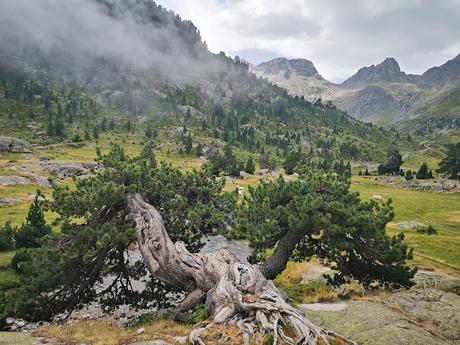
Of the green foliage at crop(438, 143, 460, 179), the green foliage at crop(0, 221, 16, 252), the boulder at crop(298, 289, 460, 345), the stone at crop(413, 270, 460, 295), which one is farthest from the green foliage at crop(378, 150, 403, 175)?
the green foliage at crop(0, 221, 16, 252)

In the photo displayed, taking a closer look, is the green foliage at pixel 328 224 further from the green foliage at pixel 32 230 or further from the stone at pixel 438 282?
the green foliage at pixel 32 230

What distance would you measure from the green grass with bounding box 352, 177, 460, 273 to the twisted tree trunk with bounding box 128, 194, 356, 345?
2586cm

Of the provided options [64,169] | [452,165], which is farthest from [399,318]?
[452,165]

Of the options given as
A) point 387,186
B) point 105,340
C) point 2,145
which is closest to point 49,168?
point 2,145

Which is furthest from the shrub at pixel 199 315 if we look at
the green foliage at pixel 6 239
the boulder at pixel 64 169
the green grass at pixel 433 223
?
the boulder at pixel 64 169

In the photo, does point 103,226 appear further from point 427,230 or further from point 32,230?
point 427,230

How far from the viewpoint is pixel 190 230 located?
81.5ft

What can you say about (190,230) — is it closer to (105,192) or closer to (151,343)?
(105,192)

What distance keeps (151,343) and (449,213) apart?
6698 centimetres

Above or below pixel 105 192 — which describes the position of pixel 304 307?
below

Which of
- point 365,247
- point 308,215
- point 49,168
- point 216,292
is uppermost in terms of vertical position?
point 308,215

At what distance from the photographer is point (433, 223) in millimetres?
58875

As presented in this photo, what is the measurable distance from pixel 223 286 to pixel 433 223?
52.4 m

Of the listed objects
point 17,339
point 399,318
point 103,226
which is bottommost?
point 17,339
